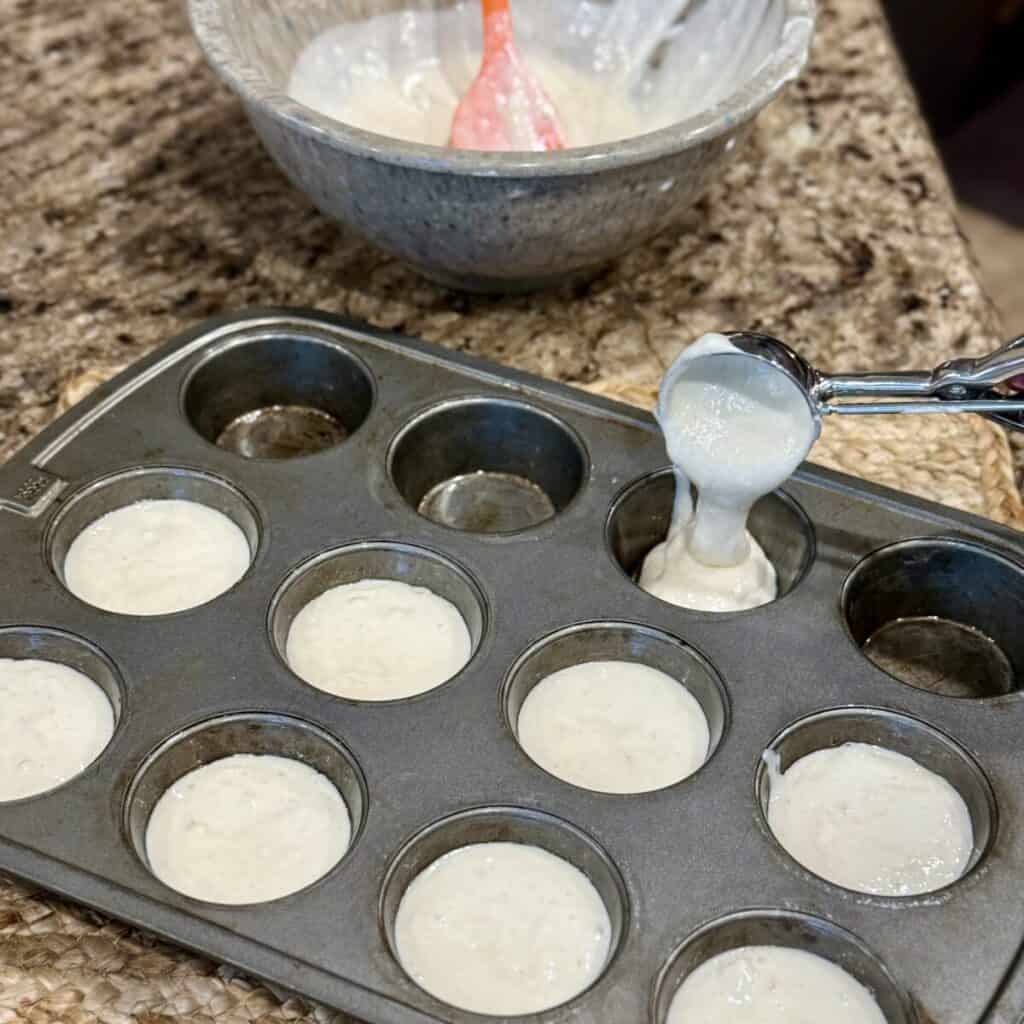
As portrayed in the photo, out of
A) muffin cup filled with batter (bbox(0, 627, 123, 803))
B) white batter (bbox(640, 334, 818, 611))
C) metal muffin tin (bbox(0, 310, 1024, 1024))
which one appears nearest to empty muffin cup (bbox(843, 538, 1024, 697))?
metal muffin tin (bbox(0, 310, 1024, 1024))

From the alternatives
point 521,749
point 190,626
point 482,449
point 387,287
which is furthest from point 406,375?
point 521,749

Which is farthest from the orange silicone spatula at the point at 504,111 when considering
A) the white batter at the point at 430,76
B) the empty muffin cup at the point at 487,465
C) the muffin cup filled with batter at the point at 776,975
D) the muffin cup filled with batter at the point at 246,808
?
the muffin cup filled with batter at the point at 776,975

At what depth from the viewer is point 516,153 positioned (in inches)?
54.4

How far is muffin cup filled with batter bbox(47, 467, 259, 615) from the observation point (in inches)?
55.9

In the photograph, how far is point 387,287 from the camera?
5.92 feet

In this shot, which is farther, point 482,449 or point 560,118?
point 560,118

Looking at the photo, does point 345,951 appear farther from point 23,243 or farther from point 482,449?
point 23,243

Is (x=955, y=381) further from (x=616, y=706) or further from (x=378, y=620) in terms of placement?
(x=378, y=620)

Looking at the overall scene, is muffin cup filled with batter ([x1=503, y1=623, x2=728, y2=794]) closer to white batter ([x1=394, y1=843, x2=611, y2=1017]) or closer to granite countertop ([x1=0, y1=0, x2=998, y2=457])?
white batter ([x1=394, y1=843, x2=611, y2=1017])

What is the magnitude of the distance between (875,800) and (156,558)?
783 millimetres

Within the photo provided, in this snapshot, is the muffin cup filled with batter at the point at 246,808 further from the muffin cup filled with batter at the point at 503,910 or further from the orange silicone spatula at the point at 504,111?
the orange silicone spatula at the point at 504,111

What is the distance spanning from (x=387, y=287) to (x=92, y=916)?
0.94 metres

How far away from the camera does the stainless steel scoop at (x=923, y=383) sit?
119 cm

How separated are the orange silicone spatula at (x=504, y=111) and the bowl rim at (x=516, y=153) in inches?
8.0
